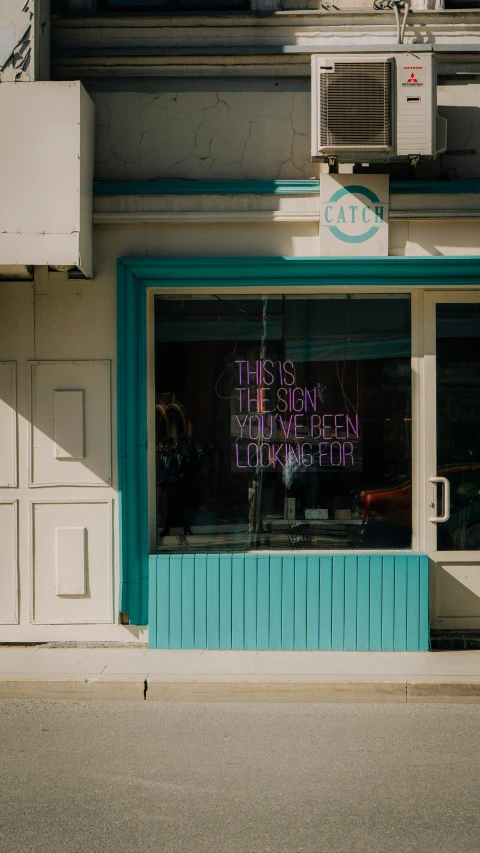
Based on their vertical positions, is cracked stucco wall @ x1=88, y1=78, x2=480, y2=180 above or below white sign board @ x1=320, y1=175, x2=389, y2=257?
above

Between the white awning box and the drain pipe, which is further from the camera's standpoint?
the drain pipe

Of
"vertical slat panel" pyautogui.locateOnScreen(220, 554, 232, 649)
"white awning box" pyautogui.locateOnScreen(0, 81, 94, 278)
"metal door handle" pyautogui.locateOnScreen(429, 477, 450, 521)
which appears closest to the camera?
"white awning box" pyautogui.locateOnScreen(0, 81, 94, 278)

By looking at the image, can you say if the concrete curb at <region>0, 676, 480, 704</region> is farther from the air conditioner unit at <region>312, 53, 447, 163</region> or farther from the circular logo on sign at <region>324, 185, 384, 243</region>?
the air conditioner unit at <region>312, 53, 447, 163</region>

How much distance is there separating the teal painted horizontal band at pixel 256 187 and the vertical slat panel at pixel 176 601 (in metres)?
2.96

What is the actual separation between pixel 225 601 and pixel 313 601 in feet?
2.30

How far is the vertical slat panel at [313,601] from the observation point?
23.5 ft

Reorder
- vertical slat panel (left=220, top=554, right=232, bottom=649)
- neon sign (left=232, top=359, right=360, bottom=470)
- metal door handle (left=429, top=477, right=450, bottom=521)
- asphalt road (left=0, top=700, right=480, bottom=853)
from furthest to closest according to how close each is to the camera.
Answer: neon sign (left=232, top=359, right=360, bottom=470), metal door handle (left=429, top=477, right=450, bottom=521), vertical slat panel (left=220, top=554, right=232, bottom=649), asphalt road (left=0, top=700, right=480, bottom=853)

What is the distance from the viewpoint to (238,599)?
720 centimetres

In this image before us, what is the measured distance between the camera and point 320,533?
7.49 m

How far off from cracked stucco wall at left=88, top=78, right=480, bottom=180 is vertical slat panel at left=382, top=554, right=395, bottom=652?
10.5ft

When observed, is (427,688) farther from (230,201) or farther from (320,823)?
(230,201)

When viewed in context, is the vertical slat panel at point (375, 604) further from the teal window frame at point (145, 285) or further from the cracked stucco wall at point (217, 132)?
the cracked stucco wall at point (217, 132)

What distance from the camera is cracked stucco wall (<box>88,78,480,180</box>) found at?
7383 millimetres

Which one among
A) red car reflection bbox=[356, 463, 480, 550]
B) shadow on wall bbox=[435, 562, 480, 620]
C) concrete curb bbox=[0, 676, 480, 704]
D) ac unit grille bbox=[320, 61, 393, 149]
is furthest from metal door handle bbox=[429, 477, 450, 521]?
ac unit grille bbox=[320, 61, 393, 149]
